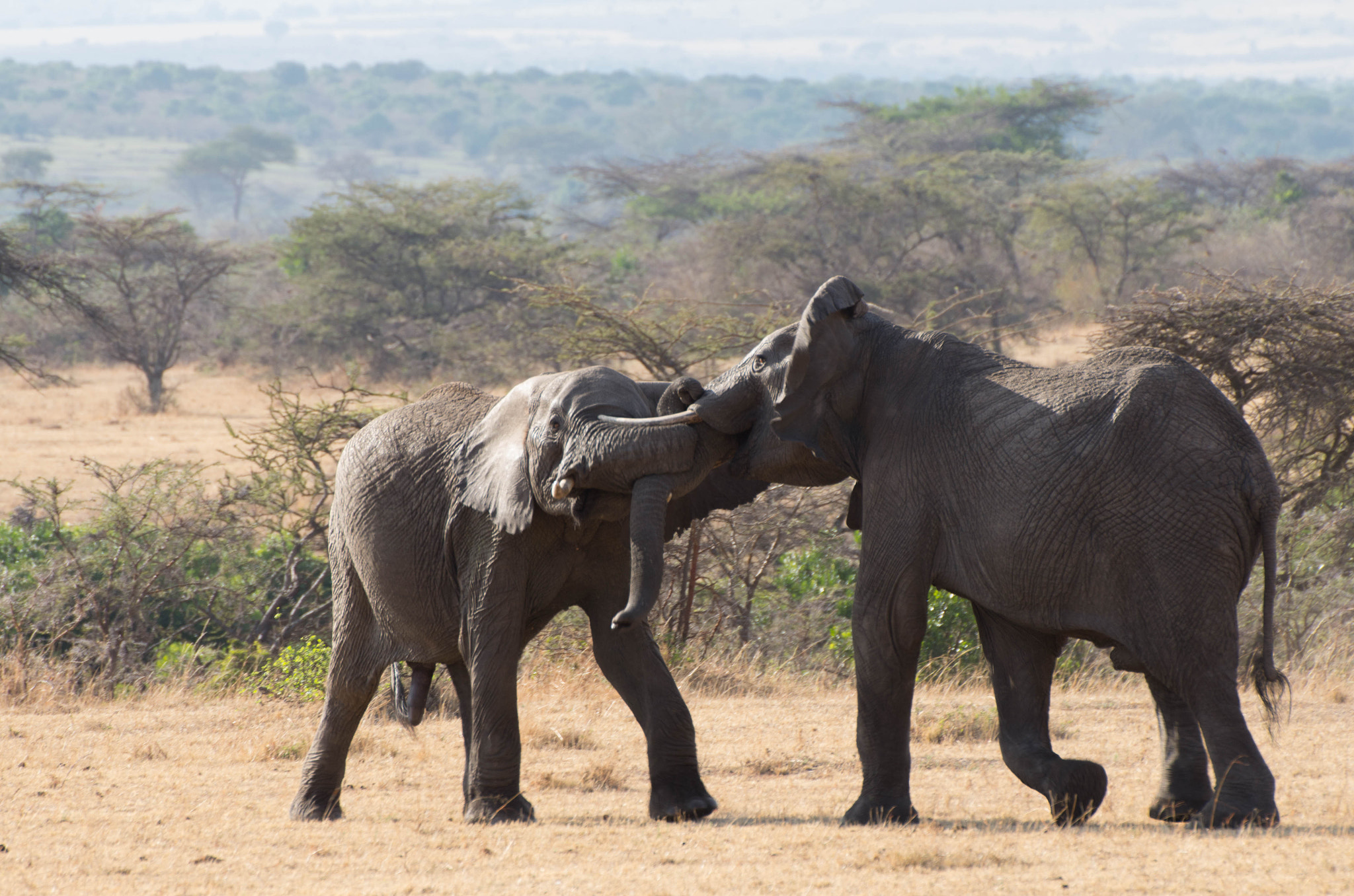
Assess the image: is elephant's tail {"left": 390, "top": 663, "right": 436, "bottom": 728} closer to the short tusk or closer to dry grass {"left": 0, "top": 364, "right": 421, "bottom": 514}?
the short tusk

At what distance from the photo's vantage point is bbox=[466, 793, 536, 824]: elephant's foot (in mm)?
→ 5949

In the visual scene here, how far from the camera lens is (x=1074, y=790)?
5.56 metres

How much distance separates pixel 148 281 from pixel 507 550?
2715 cm

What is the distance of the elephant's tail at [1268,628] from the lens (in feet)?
17.3

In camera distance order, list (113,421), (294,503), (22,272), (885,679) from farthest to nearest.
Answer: (113,421), (22,272), (294,503), (885,679)

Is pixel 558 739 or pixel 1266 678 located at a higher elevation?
pixel 1266 678

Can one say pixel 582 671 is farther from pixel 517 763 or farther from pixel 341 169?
pixel 341 169

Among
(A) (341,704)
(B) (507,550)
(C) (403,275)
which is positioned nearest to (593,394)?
(B) (507,550)

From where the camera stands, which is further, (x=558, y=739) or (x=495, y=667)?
(x=558, y=739)

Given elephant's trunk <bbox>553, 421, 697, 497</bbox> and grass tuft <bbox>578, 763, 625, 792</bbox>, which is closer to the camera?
elephant's trunk <bbox>553, 421, 697, 497</bbox>

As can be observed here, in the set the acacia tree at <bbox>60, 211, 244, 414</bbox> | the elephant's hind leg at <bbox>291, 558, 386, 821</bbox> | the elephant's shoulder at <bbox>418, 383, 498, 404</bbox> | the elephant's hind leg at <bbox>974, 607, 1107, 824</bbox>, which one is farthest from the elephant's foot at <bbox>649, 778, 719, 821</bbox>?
the acacia tree at <bbox>60, 211, 244, 414</bbox>

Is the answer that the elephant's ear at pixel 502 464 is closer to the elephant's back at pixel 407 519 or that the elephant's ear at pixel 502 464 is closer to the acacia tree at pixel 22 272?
the elephant's back at pixel 407 519

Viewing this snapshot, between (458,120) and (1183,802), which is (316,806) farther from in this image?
(458,120)

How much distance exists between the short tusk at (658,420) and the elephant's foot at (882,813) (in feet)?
5.43
